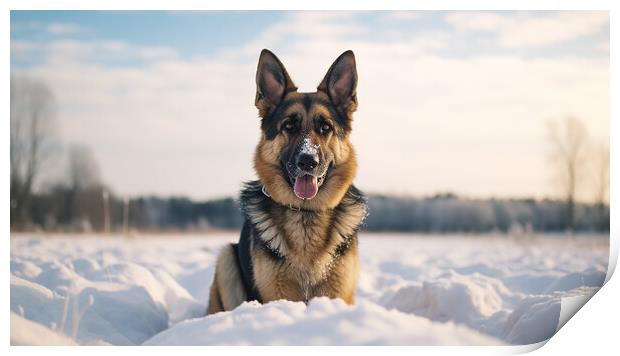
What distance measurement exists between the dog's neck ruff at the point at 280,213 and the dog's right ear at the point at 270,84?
696 mm

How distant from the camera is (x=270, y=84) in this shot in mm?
4602

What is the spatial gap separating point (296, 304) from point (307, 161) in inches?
45.8

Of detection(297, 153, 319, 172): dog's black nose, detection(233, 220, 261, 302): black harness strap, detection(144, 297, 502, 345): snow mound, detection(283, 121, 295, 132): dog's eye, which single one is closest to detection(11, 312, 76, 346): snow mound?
detection(144, 297, 502, 345): snow mound

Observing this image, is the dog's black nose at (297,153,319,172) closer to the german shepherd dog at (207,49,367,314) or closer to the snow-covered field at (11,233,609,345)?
the german shepherd dog at (207,49,367,314)

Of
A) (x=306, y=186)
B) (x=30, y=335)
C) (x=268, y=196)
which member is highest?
(x=306, y=186)

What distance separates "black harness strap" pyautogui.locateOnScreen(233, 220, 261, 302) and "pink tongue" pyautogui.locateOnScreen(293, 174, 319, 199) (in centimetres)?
55

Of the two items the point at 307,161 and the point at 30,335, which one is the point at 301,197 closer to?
the point at 307,161

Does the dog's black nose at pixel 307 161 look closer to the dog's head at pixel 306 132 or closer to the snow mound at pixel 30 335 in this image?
the dog's head at pixel 306 132

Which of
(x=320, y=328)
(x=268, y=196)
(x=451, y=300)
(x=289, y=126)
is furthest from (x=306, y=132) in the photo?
(x=451, y=300)

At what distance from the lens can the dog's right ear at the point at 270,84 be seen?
14.7 ft

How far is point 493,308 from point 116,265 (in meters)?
3.98

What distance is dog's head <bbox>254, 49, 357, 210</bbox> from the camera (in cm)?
434

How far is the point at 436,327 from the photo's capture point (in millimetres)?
3107
